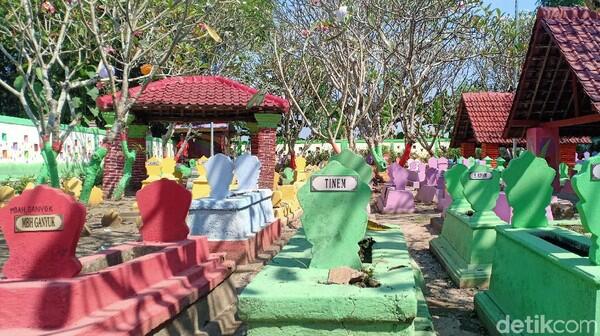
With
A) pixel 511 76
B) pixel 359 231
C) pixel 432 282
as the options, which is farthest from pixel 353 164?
pixel 511 76

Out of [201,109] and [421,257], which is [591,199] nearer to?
[421,257]

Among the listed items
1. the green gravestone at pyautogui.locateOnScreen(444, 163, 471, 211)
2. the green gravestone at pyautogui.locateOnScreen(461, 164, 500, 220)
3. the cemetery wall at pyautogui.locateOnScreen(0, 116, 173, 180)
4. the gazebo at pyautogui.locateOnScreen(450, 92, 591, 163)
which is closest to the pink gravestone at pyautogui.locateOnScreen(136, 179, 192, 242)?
the green gravestone at pyautogui.locateOnScreen(461, 164, 500, 220)

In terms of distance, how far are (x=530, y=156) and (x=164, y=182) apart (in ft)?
10.9

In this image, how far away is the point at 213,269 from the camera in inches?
219

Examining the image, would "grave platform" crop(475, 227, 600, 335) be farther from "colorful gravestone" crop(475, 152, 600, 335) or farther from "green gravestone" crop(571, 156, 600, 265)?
"green gravestone" crop(571, 156, 600, 265)

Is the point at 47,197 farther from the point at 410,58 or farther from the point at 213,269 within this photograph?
the point at 410,58

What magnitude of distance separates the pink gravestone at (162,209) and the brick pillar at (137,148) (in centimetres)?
1372

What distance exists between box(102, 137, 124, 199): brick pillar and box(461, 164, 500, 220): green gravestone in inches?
518

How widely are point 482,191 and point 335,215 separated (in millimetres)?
3737

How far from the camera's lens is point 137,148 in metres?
18.5

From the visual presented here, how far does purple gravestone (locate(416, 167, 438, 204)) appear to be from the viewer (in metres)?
16.7

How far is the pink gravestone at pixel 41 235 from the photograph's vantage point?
359cm

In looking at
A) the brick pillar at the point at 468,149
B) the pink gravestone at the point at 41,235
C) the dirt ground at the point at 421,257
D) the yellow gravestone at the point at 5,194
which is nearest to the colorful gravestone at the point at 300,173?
the dirt ground at the point at 421,257

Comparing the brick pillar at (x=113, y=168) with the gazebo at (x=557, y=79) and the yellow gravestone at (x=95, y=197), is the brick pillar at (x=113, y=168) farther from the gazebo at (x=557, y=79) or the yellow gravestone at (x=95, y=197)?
the gazebo at (x=557, y=79)
